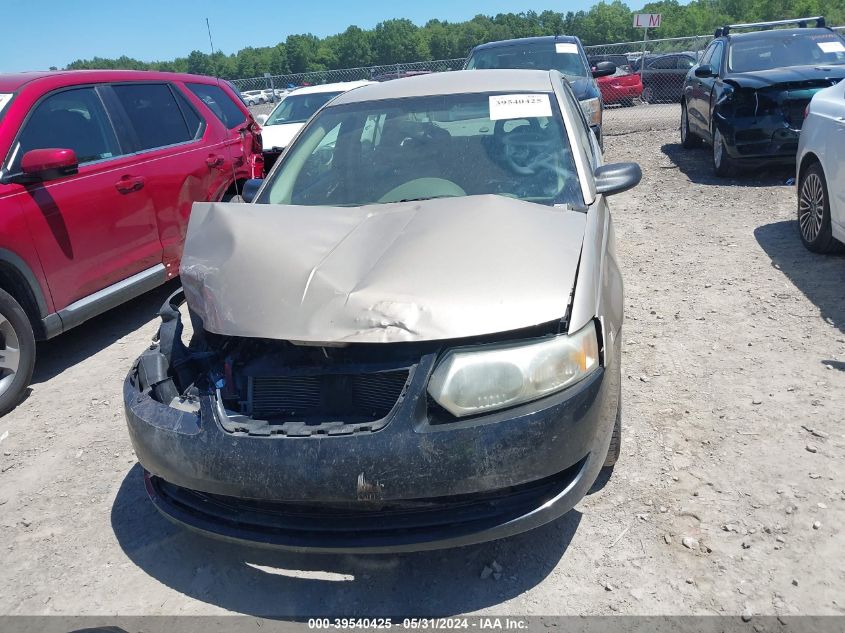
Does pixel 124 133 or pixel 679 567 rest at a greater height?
pixel 124 133

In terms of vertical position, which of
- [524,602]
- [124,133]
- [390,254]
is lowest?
[524,602]

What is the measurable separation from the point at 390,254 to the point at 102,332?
3.73m

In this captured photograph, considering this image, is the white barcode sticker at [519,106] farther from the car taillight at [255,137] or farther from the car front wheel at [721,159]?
the car front wheel at [721,159]

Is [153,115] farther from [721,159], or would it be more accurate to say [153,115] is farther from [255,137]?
[721,159]

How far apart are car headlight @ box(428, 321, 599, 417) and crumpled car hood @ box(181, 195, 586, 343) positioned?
0.08 meters

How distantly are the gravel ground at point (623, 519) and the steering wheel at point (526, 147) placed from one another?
1346 millimetres

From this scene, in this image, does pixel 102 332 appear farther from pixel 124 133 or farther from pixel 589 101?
pixel 589 101

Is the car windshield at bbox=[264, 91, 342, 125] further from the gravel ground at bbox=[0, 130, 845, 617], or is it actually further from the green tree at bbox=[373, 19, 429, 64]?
the green tree at bbox=[373, 19, 429, 64]

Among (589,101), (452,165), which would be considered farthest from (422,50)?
(452,165)

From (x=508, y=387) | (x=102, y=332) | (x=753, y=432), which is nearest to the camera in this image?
(x=508, y=387)

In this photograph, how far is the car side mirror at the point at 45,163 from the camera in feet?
13.6

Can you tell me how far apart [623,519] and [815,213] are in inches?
161

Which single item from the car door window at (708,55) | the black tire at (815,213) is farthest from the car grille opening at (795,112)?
the car door window at (708,55)

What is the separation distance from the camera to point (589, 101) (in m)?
8.95
